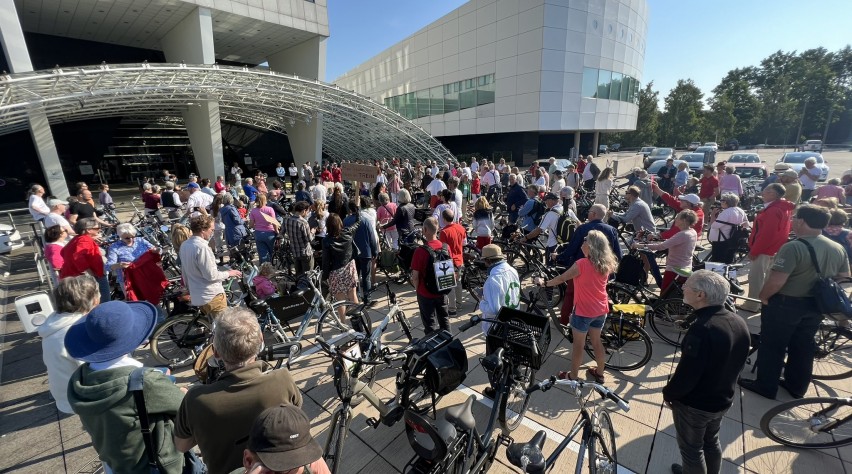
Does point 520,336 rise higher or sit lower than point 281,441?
lower

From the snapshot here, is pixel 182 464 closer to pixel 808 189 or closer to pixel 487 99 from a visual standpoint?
pixel 808 189

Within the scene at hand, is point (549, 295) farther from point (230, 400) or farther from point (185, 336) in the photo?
point (185, 336)

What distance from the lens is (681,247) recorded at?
4.82 meters

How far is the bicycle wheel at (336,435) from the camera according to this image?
265cm

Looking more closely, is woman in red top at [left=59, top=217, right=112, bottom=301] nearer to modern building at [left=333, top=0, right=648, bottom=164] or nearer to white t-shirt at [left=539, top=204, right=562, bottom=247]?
white t-shirt at [left=539, top=204, right=562, bottom=247]

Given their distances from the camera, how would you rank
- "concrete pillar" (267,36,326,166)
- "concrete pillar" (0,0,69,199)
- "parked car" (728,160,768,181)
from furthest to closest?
"concrete pillar" (267,36,326,166) < "parked car" (728,160,768,181) < "concrete pillar" (0,0,69,199)

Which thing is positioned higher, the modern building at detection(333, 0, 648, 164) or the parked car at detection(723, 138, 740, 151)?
the modern building at detection(333, 0, 648, 164)

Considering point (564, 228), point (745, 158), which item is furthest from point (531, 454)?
point (745, 158)

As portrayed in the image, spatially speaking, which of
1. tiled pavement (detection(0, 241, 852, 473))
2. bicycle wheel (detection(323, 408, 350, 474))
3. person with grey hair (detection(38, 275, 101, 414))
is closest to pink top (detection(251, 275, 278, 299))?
tiled pavement (detection(0, 241, 852, 473))

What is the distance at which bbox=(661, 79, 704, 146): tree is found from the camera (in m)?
50.4

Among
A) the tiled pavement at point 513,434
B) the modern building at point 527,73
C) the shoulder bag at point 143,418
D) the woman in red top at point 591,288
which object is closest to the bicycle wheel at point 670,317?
the tiled pavement at point 513,434

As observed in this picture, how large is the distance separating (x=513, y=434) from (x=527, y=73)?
29373 millimetres

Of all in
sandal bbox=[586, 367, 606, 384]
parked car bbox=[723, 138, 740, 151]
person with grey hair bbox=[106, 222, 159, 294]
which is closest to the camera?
sandal bbox=[586, 367, 606, 384]

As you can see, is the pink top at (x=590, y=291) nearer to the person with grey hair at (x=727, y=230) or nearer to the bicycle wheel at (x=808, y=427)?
the bicycle wheel at (x=808, y=427)
